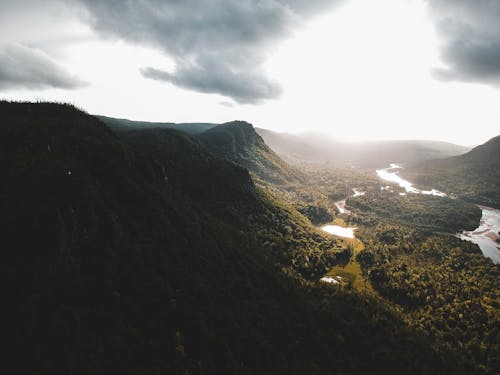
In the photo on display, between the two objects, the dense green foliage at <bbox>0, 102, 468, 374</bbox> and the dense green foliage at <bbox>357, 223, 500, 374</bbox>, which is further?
the dense green foliage at <bbox>357, 223, 500, 374</bbox>

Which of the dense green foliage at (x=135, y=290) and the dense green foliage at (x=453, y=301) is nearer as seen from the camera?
the dense green foliage at (x=135, y=290)

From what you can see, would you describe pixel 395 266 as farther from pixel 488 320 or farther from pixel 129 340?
pixel 129 340

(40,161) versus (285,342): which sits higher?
(40,161)

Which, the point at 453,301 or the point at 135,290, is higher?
the point at 135,290

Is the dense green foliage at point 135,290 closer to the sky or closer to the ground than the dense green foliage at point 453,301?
closer to the sky

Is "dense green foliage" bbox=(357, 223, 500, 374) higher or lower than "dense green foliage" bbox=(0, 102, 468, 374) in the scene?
lower

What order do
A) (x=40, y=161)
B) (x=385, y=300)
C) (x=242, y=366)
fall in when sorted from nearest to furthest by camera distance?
(x=40, y=161), (x=242, y=366), (x=385, y=300)

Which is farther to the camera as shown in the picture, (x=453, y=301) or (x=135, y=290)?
(x=453, y=301)

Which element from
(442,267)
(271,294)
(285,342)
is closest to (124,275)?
(285,342)
